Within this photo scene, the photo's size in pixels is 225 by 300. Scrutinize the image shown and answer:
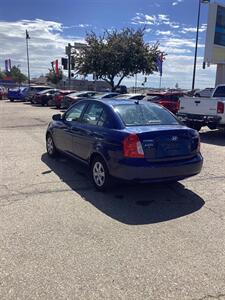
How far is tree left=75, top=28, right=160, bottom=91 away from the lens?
3397cm

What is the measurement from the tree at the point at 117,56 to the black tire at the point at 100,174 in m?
29.0

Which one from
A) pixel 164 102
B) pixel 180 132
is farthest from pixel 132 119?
pixel 164 102

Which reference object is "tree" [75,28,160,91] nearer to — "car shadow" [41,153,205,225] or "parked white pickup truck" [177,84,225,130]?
"parked white pickup truck" [177,84,225,130]

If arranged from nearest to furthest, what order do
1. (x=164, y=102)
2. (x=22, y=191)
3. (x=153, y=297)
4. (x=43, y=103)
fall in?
1. (x=153, y=297)
2. (x=22, y=191)
3. (x=164, y=102)
4. (x=43, y=103)

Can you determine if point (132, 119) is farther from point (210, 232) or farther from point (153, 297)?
point (153, 297)

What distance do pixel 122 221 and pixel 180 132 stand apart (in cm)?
182

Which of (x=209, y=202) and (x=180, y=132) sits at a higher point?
(x=180, y=132)

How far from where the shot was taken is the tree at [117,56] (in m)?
34.0

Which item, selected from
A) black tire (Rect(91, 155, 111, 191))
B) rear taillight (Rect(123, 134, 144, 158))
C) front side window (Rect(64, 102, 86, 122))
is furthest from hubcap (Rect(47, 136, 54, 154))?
rear taillight (Rect(123, 134, 144, 158))

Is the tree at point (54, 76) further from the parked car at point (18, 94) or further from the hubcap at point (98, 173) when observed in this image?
the hubcap at point (98, 173)

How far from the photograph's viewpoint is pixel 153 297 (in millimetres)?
3105

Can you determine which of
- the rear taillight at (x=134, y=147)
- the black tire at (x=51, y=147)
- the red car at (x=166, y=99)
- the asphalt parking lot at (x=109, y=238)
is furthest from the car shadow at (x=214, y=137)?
the rear taillight at (x=134, y=147)

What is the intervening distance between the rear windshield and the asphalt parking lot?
117cm

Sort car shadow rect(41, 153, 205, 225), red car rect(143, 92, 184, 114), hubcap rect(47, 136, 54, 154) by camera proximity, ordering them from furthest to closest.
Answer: red car rect(143, 92, 184, 114)
hubcap rect(47, 136, 54, 154)
car shadow rect(41, 153, 205, 225)
